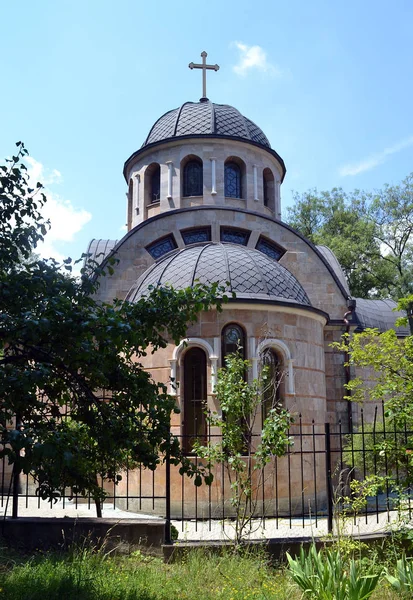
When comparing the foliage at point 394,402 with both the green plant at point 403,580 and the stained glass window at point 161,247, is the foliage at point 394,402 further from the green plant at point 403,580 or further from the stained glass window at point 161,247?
the stained glass window at point 161,247

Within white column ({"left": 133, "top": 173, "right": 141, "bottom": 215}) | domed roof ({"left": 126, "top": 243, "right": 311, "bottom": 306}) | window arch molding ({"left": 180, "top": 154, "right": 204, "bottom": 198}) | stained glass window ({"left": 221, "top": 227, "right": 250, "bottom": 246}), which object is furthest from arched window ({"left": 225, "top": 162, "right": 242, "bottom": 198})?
domed roof ({"left": 126, "top": 243, "right": 311, "bottom": 306})

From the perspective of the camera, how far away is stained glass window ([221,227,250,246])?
1518 centimetres

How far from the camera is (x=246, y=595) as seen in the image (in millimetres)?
5391

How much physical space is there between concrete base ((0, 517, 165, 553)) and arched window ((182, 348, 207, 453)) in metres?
3.48

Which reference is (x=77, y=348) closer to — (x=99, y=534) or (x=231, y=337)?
(x=99, y=534)

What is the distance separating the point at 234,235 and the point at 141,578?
1058cm

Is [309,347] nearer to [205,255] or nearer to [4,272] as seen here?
[205,255]

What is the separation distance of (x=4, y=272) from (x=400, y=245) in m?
25.5

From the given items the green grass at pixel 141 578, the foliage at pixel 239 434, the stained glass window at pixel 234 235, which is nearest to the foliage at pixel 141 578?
the green grass at pixel 141 578

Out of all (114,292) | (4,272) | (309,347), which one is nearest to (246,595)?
(4,272)

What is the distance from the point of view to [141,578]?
6.01 metres

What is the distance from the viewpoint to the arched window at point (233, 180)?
16.5 meters

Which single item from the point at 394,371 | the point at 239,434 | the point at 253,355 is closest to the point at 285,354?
the point at 253,355

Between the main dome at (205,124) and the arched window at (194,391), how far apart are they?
7.74 meters
